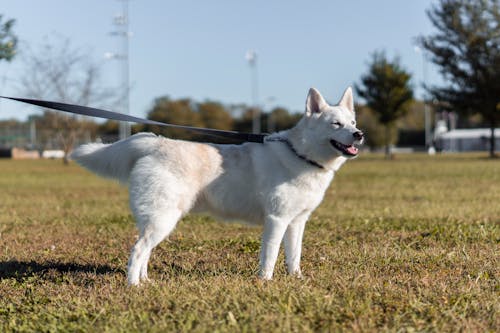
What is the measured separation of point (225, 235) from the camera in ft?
27.1

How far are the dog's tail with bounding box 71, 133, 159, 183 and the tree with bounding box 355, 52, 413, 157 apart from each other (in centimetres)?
4527

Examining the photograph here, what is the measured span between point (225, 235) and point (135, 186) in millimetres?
3346

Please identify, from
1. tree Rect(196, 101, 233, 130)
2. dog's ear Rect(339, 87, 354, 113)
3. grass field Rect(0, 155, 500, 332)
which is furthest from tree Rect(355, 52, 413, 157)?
tree Rect(196, 101, 233, 130)

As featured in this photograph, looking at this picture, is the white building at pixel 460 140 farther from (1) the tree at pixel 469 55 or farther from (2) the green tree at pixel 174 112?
(1) the tree at pixel 469 55

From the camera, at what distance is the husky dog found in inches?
198

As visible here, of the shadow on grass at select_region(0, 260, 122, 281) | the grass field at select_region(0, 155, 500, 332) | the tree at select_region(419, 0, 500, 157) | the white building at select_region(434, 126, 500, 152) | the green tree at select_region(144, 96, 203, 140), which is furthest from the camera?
the green tree at select_region(144, 96, 203, 140)

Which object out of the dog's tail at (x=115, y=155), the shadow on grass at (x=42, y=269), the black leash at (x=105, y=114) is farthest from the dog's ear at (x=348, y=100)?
the shadow on grass at (x=42, y=269)

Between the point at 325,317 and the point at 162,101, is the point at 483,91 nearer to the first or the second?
the point at 325,317

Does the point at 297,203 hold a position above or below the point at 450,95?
below

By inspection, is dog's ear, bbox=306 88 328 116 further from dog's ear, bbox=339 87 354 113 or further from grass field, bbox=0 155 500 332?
grass field, bbox=0 155 500 332

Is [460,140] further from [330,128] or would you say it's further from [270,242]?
[270,242]

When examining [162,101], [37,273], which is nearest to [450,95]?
[37,273]

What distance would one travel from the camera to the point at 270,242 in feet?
16.5

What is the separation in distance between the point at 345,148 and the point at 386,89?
45375 mm
